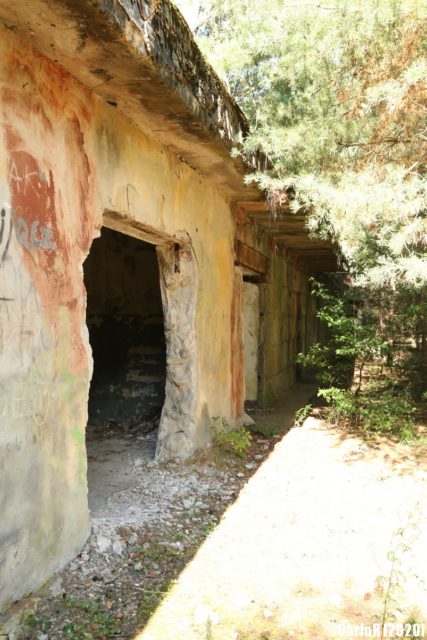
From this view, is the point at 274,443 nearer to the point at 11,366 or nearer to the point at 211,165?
the point at 211,165

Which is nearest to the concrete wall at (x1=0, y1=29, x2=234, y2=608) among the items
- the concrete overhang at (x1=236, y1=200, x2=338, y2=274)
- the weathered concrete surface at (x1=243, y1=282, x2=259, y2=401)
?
the concrete overhang at (x1=236, y1=200, x2=338, y2=274)

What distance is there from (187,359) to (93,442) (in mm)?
1655

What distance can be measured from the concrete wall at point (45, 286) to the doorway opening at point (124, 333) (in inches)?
119

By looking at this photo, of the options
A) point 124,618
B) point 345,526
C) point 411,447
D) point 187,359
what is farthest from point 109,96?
point 411,447

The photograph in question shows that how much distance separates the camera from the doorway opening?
6.58 meters

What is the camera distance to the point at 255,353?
321 inches

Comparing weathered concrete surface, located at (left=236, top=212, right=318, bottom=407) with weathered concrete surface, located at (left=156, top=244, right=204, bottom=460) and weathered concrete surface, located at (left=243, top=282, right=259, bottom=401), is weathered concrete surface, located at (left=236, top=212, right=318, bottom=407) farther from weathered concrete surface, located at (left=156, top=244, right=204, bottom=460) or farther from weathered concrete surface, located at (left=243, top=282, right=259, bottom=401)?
weathered concrete surface, located at (left=156, top=244, right=204, bottom=460)

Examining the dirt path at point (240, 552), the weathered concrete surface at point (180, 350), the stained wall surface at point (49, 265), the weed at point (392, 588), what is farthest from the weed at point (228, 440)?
the weed at point (392, 588)

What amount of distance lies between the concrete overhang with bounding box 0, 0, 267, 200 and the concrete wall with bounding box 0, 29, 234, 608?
0.12 metres

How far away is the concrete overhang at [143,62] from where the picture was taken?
7.83 feet

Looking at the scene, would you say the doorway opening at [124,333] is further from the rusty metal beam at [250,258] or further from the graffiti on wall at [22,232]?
the graffiti on wall at [22,232]

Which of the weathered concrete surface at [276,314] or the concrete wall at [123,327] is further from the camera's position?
the weathered concrete surface at [276,314]

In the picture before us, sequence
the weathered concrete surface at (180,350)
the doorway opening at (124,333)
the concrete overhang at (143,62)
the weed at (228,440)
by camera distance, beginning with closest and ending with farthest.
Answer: the concrete overhang at (143,62) → the weathered concrete surface at (180,350) → the weed at (228,440) → the doorway opening at (124,333)

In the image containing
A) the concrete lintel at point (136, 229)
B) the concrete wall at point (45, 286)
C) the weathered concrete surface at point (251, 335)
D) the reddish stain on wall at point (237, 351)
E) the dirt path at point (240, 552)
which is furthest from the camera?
the weathered concrete surface at point (251, 335)
